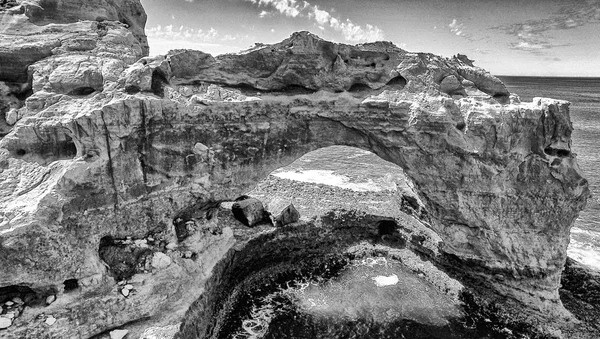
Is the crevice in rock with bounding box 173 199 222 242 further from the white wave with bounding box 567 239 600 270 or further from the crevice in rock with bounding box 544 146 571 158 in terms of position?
the white wave with bounding box 567 239 600 270

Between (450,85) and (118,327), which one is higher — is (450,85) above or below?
above

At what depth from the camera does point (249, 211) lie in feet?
62.3

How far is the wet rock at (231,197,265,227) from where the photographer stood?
1891 cm

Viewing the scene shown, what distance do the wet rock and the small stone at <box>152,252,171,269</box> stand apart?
6597 millimetres

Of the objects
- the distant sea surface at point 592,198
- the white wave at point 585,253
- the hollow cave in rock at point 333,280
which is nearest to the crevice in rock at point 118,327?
the hollow cave in rock at point 333,280

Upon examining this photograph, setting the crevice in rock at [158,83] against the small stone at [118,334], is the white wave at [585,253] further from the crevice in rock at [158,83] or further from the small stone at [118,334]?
the crevice in rock at [158,83]

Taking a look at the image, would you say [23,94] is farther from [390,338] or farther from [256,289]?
[390,338]

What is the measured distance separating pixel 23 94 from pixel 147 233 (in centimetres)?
701

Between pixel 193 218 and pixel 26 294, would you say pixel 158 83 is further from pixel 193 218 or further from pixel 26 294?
pixel 26 294

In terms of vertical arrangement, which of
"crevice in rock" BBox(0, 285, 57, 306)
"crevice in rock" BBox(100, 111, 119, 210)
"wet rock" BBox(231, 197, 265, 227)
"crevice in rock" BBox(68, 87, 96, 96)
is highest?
"crevice in rock" BBox(68, 87, 96, 96)

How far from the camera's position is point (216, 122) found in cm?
1384

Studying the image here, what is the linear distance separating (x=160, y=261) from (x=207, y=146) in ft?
15.9

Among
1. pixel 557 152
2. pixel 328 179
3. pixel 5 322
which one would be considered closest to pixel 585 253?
pixel 557 152

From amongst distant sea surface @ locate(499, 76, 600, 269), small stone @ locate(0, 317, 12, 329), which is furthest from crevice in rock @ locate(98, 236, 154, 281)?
distant sea surface @ locate(499, 76, 600, 269)
